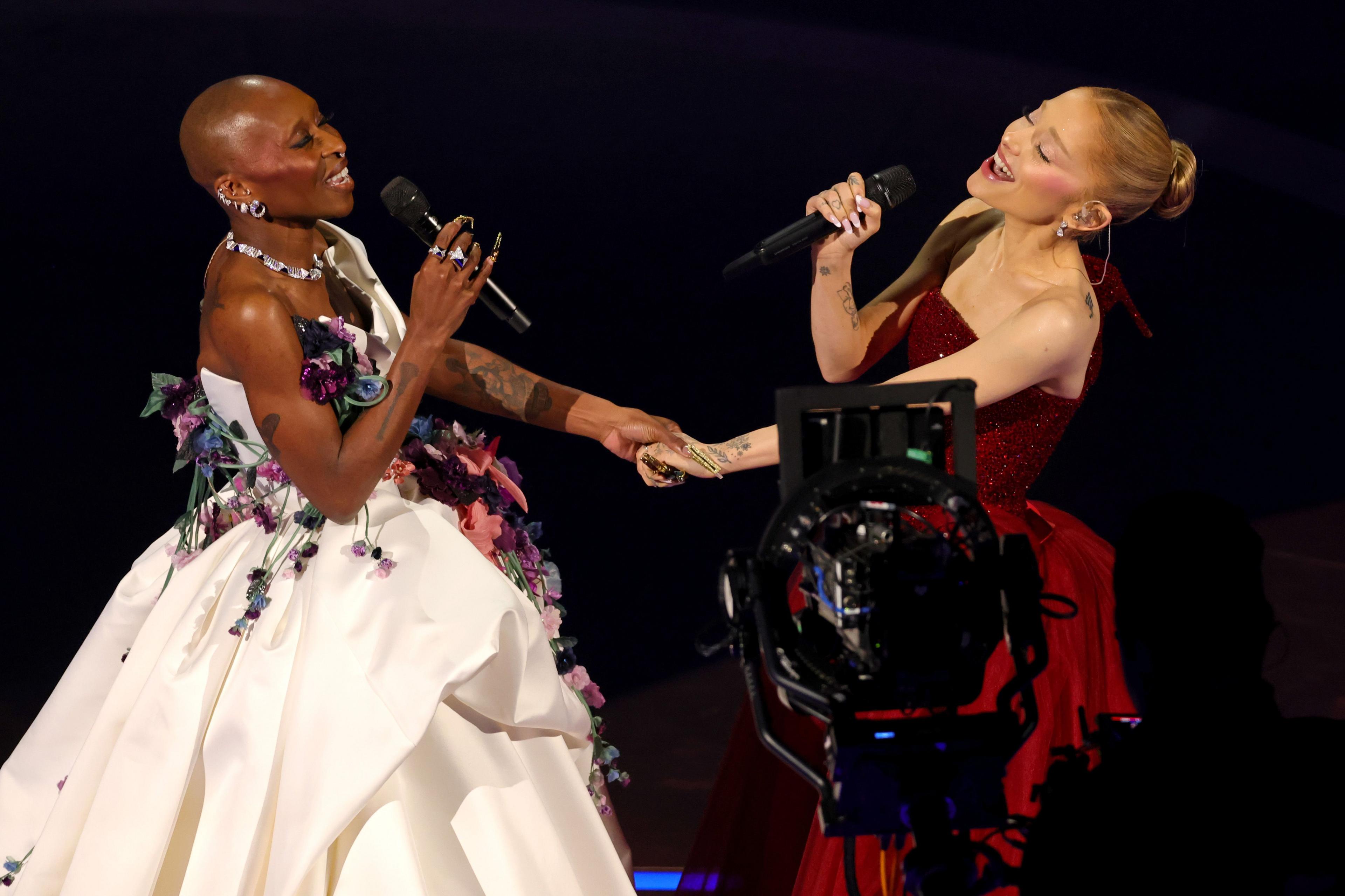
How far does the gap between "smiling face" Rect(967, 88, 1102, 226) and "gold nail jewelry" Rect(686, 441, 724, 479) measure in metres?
0.66

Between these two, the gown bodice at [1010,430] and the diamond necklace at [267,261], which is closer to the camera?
the diamond necklace at [267,261]

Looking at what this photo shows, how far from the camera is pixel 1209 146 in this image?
2.98 m

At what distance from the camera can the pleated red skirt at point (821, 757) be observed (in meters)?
1.94

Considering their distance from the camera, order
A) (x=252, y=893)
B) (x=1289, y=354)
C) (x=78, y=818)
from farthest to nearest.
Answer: (x=1289, y=354) < (x=78, y=818) < (x=252, y=893)

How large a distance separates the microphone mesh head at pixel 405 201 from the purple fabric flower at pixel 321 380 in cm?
27

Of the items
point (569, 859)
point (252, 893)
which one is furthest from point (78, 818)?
point (569, 859)

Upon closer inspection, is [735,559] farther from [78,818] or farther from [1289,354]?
[1289,354]

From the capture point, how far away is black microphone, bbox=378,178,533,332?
188 centimetres

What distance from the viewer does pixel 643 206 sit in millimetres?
3244

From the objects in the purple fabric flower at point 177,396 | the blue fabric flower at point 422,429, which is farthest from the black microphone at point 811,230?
the purple fabric flower at point 177,396

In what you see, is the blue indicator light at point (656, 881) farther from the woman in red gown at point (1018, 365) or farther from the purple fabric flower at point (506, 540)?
the purple fabric flower at point (506, 540)

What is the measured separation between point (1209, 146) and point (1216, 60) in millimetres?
200

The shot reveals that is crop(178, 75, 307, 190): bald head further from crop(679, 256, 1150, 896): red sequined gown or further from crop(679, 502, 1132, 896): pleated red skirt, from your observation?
crop(679, 502, 1132, 896): pleated red skirt

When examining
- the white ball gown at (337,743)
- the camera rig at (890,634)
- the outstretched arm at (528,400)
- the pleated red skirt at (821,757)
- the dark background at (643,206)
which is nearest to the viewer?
the camera rig at (890,634)
